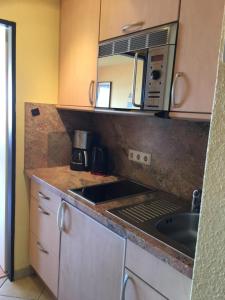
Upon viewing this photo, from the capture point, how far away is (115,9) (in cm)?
148

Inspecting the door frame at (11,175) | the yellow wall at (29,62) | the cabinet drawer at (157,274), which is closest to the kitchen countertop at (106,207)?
the cabinet drawer at (157,274)

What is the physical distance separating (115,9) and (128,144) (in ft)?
2.99

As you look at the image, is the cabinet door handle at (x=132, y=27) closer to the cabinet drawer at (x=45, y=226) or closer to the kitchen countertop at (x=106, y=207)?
the kitchen countertop at (x=106, y=207)

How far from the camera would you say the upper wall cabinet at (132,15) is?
3.94 ft

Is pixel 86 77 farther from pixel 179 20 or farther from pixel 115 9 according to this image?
pixel 179 20

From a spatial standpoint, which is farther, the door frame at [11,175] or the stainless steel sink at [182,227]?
Result: the door frame at [11,175]

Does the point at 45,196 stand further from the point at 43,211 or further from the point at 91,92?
the point at 91,92

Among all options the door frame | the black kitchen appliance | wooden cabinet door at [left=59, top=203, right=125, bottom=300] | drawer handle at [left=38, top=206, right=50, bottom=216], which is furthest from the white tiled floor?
the black kitchen appliance

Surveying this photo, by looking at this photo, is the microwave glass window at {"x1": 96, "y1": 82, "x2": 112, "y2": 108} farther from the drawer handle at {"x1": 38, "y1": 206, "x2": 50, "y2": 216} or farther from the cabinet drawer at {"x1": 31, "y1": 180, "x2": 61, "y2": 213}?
the drawer handle at {"x1": 38, "y1": 206, "x2": 50, "y2": 216}

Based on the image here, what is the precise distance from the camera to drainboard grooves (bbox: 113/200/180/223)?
1.23 metres

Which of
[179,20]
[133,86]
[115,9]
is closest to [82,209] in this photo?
[133,86]

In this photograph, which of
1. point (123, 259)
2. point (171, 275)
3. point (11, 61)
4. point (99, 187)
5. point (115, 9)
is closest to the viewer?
point (171, 275)

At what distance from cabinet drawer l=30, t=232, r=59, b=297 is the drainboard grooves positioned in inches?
28.5

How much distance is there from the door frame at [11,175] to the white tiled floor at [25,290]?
7cm
